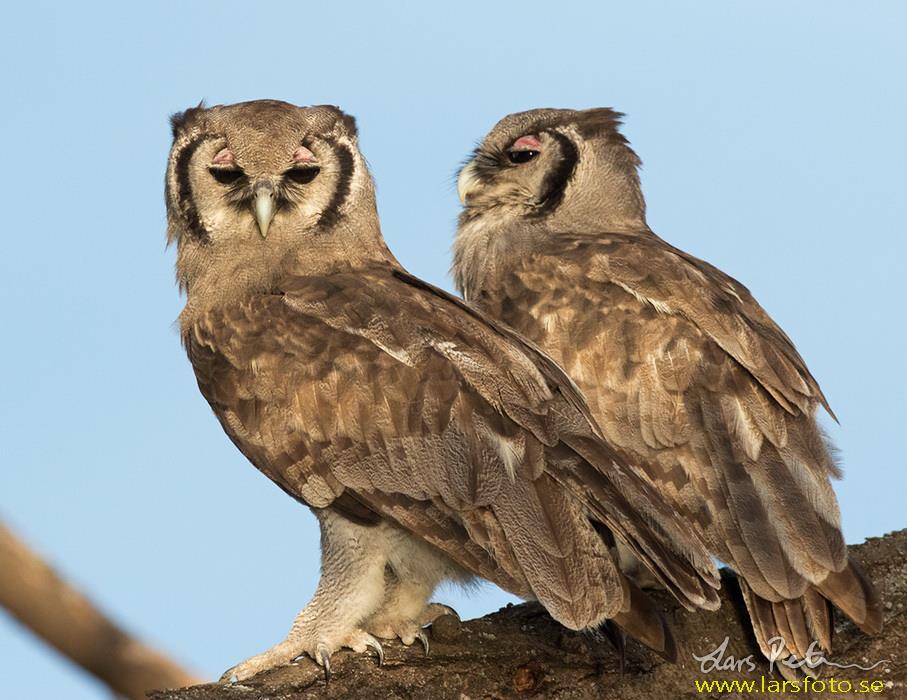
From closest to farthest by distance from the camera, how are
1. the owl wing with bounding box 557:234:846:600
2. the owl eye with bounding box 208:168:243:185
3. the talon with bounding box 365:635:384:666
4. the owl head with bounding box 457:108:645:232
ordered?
the talon with bounding box 365:635:384:666
the owl wing with bounding box 557:234:846:600
the owl eye with bounding box 208:168:243:185
the owl head with bounding box 457:108:645:232

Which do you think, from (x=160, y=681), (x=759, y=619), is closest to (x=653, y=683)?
(x=759, y=619)

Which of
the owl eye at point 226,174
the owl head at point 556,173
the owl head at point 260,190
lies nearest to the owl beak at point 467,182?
the owl head at point 556,173

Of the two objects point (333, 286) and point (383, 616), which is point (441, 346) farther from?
point (383, 616)

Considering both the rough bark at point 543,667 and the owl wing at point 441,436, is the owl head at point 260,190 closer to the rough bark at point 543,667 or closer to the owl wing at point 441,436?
the owl wing at point 441,436

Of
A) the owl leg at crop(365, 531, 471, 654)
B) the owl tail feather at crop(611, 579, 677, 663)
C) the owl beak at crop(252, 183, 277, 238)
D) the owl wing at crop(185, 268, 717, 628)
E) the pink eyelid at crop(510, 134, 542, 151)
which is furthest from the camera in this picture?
the pink eyelid at crop(510, 134, 542, 151)

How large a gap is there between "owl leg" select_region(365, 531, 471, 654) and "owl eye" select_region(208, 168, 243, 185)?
1.88 meters

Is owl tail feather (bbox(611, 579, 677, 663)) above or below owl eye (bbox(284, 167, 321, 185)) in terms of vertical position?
below

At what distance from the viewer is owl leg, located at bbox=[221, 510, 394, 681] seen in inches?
226

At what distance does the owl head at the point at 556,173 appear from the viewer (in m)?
8.42

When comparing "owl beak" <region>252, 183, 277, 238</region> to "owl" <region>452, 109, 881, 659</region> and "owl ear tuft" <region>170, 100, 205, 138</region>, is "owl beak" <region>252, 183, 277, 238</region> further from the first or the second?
"owl" <region>452, 109, 881, 659</region>

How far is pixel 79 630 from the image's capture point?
7793 millimetres

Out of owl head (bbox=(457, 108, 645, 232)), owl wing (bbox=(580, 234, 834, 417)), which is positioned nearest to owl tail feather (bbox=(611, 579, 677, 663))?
owl wing (bbox=(580, 234, 834, 417))

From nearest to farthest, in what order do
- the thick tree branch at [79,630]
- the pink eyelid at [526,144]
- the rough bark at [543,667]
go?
the rough bark at [543,667] → the thick tree branch at [79,630] → the pink eyelid at [526,144]

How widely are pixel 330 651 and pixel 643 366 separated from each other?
83.0 inches
